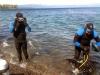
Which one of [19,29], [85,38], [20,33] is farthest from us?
[20,33]

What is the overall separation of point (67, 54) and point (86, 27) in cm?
494

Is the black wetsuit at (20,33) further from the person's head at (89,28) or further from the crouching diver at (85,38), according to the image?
the person's head at (89,28)

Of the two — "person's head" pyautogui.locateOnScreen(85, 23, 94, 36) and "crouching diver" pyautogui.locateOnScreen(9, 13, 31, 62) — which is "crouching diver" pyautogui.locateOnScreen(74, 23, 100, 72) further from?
"crouching diver" pyautogui.locateOnScreen(9, 13, 31, 62)

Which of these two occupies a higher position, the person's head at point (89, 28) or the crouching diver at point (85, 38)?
the person's head at point (89, 28)

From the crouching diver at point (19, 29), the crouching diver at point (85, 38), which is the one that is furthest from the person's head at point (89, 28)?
the crouching diver at point (19, 29)

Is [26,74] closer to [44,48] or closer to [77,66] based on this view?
[77,66]

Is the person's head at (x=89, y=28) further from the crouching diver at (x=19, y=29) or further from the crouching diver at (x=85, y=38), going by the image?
the crouching diver at (x=19, y=29)

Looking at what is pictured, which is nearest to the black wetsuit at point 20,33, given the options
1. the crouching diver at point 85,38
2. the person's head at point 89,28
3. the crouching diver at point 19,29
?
the crouching diver at point 19,29

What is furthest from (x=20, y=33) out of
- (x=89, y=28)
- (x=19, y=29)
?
(x=89, y=28)

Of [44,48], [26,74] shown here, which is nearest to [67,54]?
[44,48]

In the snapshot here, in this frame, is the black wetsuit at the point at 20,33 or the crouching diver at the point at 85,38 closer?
the crouching diver at the point at 85,38

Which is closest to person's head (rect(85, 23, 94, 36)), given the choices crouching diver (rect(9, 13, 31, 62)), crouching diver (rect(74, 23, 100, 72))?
crouching diver (rect(74, 23, 100, 72))

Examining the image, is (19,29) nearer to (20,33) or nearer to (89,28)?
(20,33)

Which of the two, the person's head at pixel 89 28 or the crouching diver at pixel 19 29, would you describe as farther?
the crouching diver at pixel 19 29
